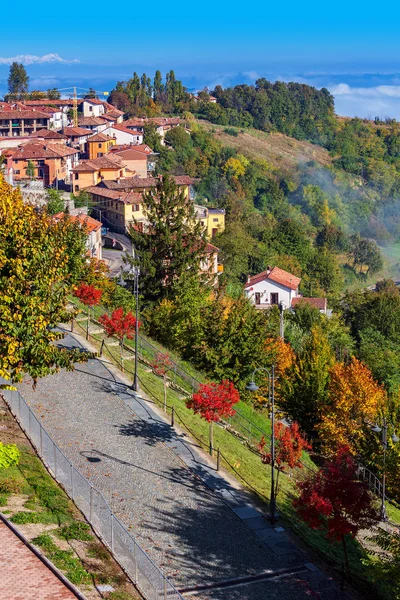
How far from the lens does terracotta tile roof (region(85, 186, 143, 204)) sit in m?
80.7

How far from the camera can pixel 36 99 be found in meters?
147

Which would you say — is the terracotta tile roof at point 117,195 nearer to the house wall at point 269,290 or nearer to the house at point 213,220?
the house at point 213,220

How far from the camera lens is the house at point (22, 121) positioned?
11594cm

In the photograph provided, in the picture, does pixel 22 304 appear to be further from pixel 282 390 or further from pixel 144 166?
pixel 144 166

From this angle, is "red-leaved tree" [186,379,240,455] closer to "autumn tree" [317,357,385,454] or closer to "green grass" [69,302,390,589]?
"green grass" [69,302,390,589]

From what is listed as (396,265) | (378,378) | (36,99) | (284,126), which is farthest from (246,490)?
(284,126)

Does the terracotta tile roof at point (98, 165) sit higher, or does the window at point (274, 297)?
the terracotta tile roof at point (98, 165)

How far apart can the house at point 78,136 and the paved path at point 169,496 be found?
275ft

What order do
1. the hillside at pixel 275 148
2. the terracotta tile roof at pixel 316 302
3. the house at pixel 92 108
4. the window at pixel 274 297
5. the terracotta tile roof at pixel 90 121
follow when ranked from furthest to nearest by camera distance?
the hillside at pixel 275 148
the house at pixel 92 108
the terracotta tile roof at pixel 90 121
the window at pixel 274 297
the terracotta tile roof at pixel 316 302

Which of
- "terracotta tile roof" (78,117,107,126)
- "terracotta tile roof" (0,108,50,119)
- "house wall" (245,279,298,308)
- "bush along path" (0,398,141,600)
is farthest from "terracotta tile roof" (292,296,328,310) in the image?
"terracotta tile roof" (78,117,107,126)

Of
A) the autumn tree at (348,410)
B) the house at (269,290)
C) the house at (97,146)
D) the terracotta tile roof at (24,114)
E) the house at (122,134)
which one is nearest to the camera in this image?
the autumn tree at (348,410)

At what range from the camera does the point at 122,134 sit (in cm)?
12125

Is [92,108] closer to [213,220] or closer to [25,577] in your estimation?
[213,220]

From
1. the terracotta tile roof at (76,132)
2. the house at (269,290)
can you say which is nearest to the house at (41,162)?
the terracotta tile roof at (76,132)
